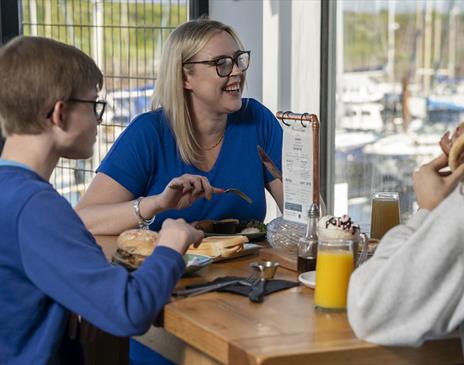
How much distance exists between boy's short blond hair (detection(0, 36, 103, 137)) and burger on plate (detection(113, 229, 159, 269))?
38 centimetres

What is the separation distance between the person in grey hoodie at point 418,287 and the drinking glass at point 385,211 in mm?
730

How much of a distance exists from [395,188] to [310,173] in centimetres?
235

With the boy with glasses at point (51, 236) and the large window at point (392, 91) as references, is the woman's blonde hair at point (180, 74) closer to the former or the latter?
the boy with glasses at point (51, 236)

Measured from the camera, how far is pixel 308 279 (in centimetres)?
194

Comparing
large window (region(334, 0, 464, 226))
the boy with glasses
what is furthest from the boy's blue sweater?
large window (region(334, 0, 464, 226))

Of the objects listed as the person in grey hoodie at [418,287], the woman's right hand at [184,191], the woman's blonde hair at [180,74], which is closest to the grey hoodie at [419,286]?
the person in grey hoodie at [418,287]

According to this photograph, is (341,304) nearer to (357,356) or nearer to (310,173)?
(357,356)

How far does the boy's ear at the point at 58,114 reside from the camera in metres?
1.75

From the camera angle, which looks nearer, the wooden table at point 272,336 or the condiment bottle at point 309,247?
the wooden table at point 272,336

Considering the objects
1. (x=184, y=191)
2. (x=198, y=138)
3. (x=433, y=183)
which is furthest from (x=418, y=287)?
(x=198, y=138)

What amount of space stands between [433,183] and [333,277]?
256 mm

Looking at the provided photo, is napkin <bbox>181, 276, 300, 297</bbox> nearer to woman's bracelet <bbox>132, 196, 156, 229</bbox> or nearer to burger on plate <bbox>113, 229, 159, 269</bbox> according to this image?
burger on plate <bbox>113, 229, 159, 269</bbox>

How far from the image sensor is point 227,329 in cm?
162

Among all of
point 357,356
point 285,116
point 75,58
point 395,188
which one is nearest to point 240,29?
point 395,188
